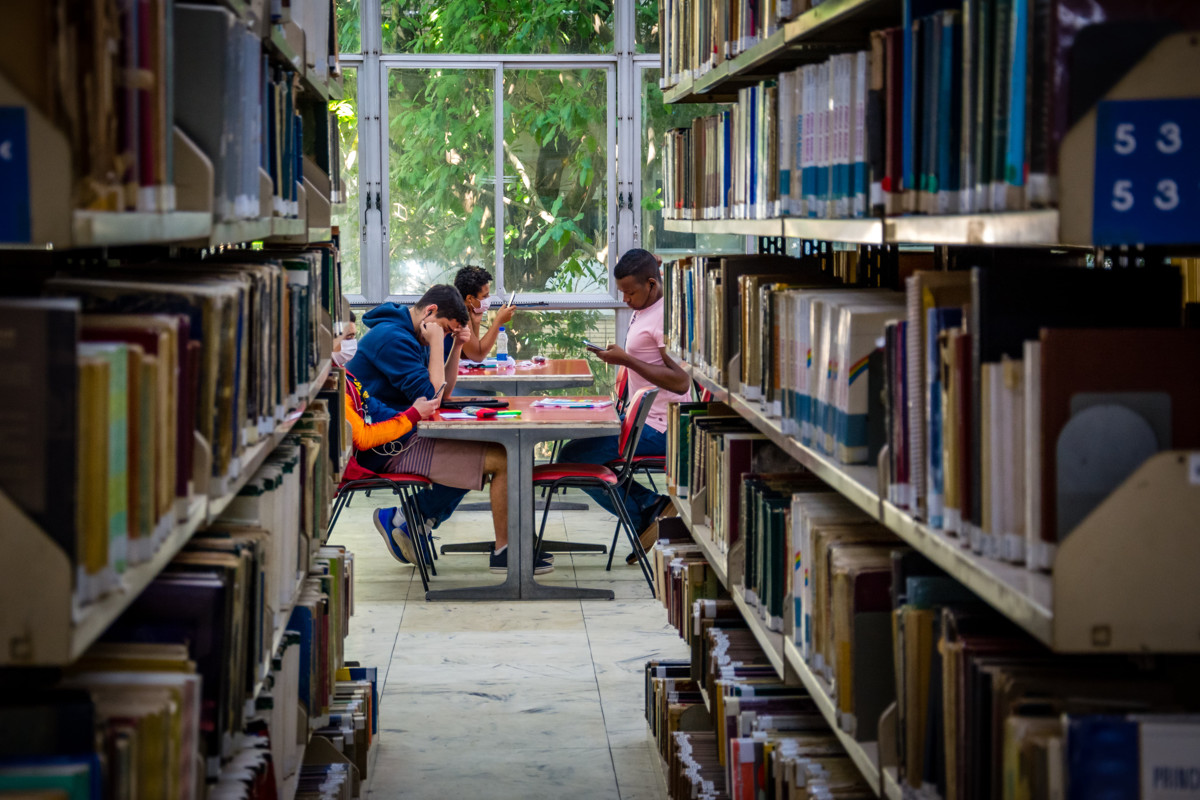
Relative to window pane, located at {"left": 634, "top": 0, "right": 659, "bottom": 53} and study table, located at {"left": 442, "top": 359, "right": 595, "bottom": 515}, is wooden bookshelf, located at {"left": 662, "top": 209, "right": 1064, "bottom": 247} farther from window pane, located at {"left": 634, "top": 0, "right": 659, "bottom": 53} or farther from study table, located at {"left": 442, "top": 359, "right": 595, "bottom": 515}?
window pane, located at {"left": 634, "top": 0, "right": 659, "bottom": 53}

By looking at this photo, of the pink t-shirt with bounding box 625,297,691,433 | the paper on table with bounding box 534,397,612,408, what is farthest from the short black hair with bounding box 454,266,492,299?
the pink t-shirt with bounding box 625,297,691,433

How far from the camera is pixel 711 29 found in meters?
3.27

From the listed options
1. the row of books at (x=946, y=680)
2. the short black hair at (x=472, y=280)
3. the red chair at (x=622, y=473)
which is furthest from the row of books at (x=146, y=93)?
the short black hair at (x=472, y=280)

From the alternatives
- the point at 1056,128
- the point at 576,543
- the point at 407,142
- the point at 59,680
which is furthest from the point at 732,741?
the point at 407,142

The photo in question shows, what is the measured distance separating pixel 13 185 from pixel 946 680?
1206 millimetres

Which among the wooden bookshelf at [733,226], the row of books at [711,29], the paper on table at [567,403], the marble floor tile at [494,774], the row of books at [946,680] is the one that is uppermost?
the row of books at [711,29]

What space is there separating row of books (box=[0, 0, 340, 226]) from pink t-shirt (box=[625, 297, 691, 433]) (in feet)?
11.9

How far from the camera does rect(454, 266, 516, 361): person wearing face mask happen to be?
726 centimetres

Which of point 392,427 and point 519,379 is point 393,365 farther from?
point 519,379

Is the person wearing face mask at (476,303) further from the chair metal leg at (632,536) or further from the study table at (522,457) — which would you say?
the chair metal leg at (632,536)

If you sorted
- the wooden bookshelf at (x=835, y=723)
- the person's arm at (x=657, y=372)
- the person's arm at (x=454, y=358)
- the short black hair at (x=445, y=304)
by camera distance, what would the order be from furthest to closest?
the person's arm at (x=454, y=358) → the short black hair at (x=445, y=304) → the person's arm at (x=657, y=372) → the wooden bookshelf at (x=835, y=723)

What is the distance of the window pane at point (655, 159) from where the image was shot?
329 inches

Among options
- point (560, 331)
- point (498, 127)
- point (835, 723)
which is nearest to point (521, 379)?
point (560, 331)

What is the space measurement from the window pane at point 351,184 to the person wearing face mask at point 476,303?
122cm
